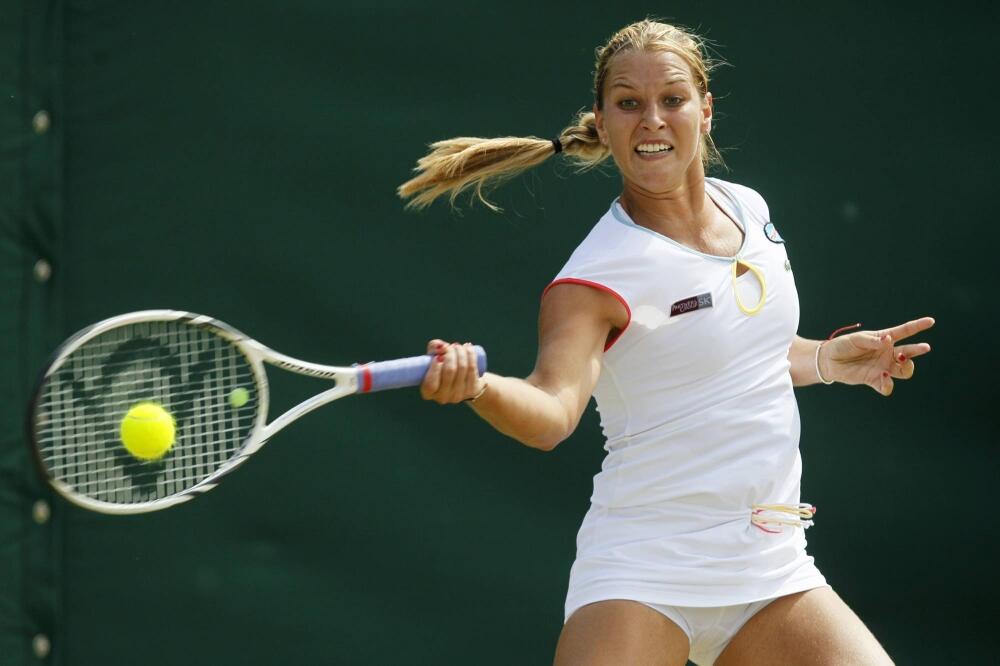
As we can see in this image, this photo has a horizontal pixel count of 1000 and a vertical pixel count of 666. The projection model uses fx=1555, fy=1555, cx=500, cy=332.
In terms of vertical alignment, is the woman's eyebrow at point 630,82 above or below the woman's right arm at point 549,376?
above

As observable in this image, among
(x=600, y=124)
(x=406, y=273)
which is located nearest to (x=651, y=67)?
(x=600, y=124)

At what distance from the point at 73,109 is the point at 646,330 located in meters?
1.63

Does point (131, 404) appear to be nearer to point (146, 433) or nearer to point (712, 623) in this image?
point (146, 433)

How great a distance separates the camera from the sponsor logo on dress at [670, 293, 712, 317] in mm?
2830

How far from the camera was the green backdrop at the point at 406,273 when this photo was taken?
145 inches

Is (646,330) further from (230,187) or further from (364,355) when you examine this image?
(230,187)

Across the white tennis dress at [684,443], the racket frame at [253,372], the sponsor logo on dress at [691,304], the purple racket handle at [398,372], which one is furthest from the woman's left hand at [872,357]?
the racket frame at [253,372]

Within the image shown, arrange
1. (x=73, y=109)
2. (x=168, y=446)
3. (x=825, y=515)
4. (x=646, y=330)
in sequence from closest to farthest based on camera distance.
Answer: (x=168, y=446)
(x=646, y=330)
(x=73, y=109)
(x=825, y=515)

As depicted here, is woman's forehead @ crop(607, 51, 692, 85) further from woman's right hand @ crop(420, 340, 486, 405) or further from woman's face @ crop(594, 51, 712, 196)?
woman's right hand @ crop(420, 340, 486, 405)

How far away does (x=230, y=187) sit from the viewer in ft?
12.2

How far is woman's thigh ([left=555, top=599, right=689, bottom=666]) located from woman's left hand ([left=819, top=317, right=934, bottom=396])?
0.69 meters

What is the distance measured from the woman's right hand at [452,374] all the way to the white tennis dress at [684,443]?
15.8 inches

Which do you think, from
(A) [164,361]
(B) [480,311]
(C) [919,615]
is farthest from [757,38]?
(A) [164,361]

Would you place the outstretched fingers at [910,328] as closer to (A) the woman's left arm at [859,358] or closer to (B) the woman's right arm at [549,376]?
(A) the woman's left arm at [859,358]
